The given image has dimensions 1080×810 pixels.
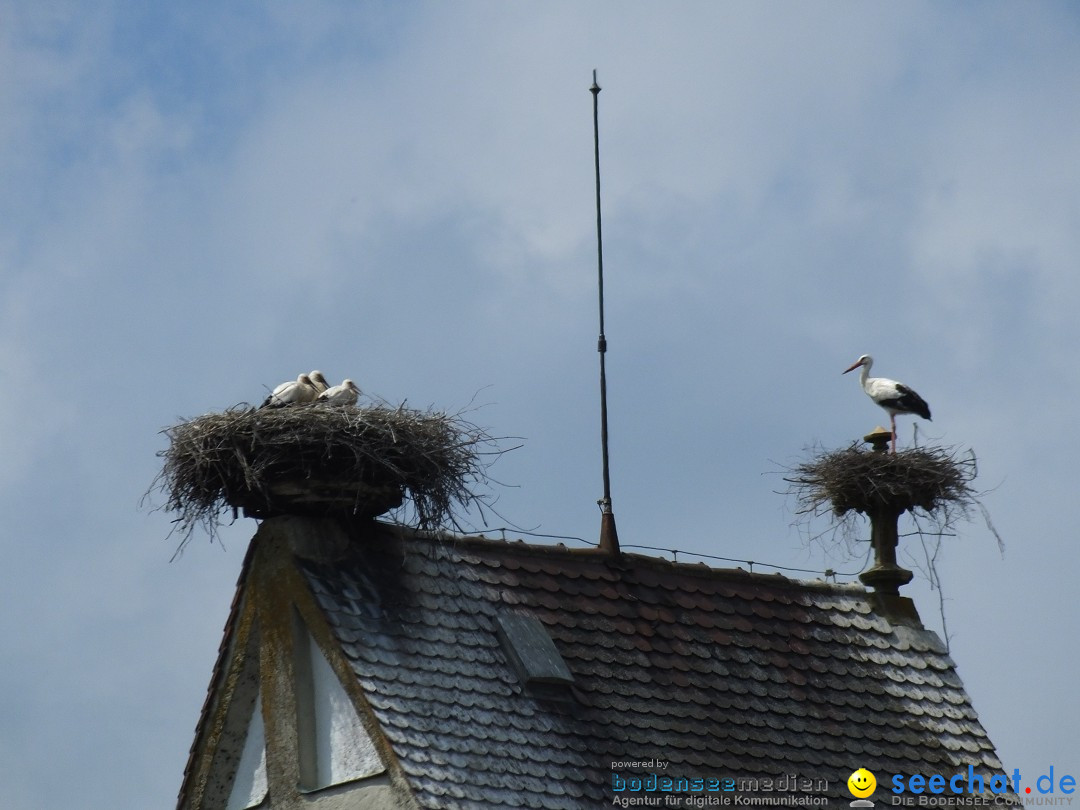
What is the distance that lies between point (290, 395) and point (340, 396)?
33 cm

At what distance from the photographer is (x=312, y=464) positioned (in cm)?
1356

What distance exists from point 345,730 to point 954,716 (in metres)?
4.73

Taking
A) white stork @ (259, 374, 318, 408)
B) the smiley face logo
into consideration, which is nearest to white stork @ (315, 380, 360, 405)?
white stork @ (259, 374, 318, 408)

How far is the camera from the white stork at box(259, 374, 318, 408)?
14.1 metres

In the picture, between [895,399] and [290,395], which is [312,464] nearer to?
[290,395]

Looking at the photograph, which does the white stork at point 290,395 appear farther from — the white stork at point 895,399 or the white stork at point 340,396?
the white stork at point 895,399

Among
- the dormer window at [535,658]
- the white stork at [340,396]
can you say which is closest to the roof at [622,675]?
the dormer window at [535,658]

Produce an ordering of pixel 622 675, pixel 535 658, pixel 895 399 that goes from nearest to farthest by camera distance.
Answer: pixel 535 658 → pixel 622 675 → pixel 895 399

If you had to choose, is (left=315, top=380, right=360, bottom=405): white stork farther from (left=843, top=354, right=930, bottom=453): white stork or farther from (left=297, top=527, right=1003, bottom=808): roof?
(left=843, top=354, right=930, bottom=453): white stork

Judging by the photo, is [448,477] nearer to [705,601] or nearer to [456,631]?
[456,631]

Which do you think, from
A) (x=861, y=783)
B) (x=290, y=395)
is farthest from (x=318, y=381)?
(x=861, y=783)

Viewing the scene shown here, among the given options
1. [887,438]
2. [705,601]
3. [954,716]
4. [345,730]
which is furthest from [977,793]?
[345,730]

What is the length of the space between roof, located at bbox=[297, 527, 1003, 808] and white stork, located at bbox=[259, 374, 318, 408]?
3.48 ft

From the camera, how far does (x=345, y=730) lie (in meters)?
12.9
